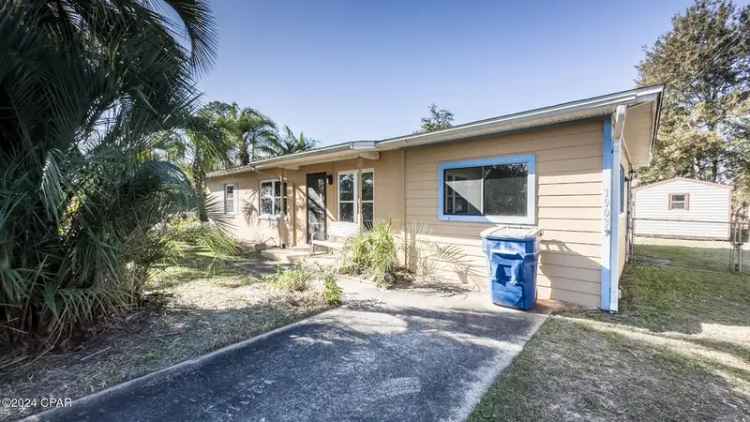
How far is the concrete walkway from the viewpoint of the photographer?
2.24m

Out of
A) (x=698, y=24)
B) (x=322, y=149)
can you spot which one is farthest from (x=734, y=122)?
(x=322, y=149)

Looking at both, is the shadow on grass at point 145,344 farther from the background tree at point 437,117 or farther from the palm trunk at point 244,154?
the background tree at point 437,117

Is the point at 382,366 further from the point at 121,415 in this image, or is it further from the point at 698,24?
the point at 698,24

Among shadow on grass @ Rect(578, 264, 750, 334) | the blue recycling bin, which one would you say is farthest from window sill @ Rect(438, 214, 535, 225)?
shadow on grass @ Rect(578, 264, 750, 334)

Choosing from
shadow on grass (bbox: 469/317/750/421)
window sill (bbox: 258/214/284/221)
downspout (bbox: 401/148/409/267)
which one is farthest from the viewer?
window sill (bbox: 258/214/284/221)

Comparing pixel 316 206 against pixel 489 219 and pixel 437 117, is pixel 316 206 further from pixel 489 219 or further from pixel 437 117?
pixel 437 117

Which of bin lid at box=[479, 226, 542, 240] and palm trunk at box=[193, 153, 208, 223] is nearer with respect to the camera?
palm trunk at box=[193, 153, 208, 223]

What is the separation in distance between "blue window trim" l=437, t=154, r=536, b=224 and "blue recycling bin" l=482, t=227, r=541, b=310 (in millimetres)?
406

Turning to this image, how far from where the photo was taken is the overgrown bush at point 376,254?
5898 mm

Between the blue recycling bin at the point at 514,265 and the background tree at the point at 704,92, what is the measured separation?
20325 mm

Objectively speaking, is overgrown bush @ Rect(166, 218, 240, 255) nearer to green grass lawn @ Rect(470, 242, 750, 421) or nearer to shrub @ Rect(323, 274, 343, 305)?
shrub @ Rect(323, 274, 343, 305)

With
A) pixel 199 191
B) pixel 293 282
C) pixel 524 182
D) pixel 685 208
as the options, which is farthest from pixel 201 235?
pixel 685 208

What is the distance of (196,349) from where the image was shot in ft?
10.6

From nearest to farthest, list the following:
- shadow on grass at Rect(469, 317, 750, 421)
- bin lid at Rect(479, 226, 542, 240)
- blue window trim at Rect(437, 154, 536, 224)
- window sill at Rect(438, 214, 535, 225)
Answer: shadow on grass at Rect(469, 317, 750, 421)
bin lid at Rect(479, 226, 542, 240)
blue window trim at Rect(437, 154, 536, 224)
window sill at Rect(438, 214, 535, 225)
